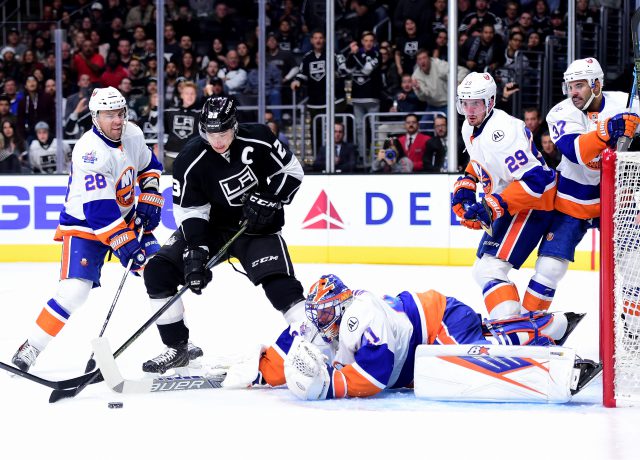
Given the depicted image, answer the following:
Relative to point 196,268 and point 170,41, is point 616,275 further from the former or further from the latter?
point 170,41

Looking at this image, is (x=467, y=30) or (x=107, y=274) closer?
(x=107, y=274)

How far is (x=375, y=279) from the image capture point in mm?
7328

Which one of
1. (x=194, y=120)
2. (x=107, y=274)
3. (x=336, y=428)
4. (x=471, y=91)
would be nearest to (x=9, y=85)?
(x=194, y=120)

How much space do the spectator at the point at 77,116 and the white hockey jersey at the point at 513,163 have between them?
5.43 meters

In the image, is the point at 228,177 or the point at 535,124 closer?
the point at 228,177

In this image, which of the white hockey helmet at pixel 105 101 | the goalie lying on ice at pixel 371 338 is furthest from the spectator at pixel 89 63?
the goalie lying on ice at pixel 371 338

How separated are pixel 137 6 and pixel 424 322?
692cm

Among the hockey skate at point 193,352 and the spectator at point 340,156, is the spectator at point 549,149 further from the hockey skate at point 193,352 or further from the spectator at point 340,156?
the hockey skate at point 193,352

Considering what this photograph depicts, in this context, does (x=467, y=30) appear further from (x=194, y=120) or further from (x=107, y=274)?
(x=107, y=274)

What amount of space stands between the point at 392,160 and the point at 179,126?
5.94ft

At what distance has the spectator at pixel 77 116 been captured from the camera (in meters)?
8.99

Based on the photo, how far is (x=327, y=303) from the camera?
3535mm

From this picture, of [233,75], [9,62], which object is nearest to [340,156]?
[233,75]

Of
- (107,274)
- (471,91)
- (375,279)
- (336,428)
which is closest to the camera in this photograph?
(336,428)
